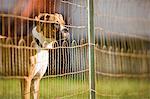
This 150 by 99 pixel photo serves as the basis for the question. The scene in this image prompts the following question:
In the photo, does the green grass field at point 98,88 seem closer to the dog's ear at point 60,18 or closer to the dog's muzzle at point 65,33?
the dog's muzzle at point 65,33

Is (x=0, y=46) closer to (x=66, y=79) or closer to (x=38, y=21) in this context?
(x=38, y=21)

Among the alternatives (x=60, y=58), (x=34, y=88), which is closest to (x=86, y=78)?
(x=60, y=58)

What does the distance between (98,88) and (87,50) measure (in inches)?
13.0

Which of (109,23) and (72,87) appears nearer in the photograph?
(72,87)

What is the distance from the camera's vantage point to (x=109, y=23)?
7.63 feet

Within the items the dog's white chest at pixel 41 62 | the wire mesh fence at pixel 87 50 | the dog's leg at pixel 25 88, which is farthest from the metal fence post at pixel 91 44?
the dog's leg at pixel 25 88

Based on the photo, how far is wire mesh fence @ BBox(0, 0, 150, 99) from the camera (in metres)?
1.85

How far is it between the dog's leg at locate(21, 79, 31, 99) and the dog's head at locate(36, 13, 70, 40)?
339 mm

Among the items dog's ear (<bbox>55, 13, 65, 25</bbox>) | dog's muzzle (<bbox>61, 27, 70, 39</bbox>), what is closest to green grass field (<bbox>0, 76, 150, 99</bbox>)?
dog's muzzle (<bbox>61, 27, 70, 39</bbox>)

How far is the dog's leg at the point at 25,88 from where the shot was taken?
1806 millimetres

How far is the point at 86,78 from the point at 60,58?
13.4 inches

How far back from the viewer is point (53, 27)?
2.01 m

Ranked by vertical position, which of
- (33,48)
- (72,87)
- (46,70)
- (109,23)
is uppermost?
(109,23)

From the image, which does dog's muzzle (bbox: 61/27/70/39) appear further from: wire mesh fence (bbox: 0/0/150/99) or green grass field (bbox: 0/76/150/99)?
green grass field (bbox: 0/76/150/99)
